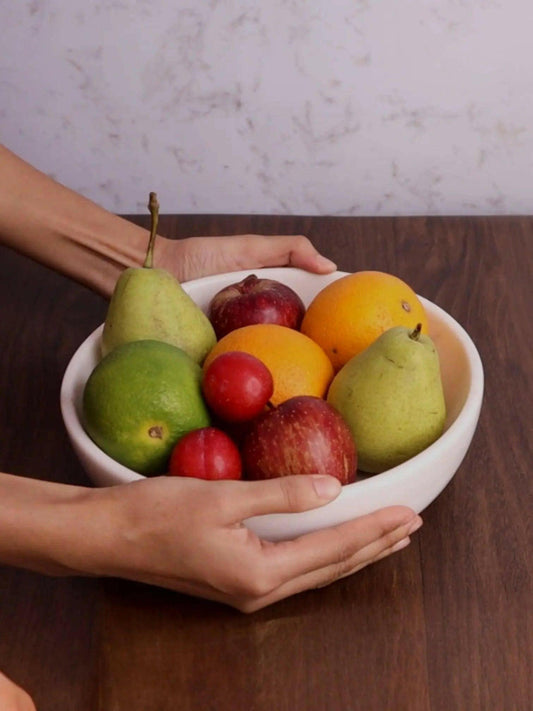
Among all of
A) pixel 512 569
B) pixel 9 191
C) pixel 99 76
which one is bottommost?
pixel 512 569

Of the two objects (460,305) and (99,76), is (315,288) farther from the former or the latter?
(99,76)

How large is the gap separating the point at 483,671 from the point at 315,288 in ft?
1.39

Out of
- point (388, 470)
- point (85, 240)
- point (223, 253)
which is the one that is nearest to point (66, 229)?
point (85, 240)

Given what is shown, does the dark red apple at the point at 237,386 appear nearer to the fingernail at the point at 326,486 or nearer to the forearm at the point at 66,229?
the fingernail at the point at 326,486

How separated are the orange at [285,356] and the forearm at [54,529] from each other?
0.16m

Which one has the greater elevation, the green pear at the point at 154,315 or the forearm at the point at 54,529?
the green pear at the point at 154,315

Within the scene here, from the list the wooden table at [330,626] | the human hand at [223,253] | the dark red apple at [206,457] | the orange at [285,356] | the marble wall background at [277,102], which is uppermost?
the marble wall background at [277,102]

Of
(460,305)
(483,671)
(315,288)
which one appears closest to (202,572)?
(483,671)

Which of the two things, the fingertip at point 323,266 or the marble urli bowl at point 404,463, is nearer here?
the marble urli bowl at point 404,463

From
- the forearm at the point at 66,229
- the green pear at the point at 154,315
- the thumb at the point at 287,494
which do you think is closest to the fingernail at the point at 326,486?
the thumb at the point at 287,494

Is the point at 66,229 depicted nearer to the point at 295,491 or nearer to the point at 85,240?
the point at 85,240

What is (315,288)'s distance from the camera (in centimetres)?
103

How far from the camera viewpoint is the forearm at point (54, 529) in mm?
744

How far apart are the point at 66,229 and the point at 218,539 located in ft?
1.71
